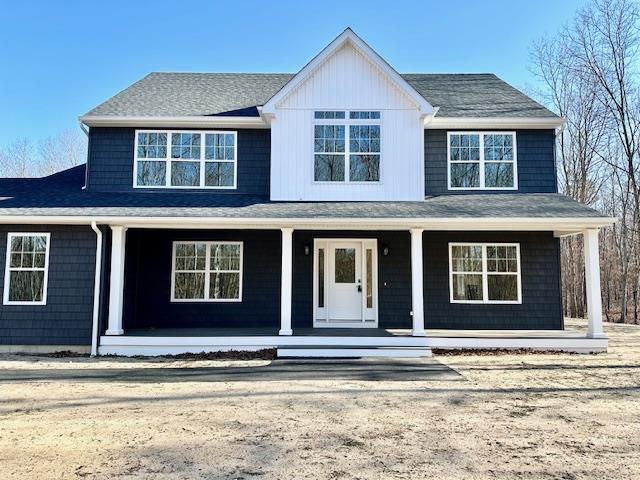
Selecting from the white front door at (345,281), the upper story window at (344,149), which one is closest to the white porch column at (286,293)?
the white front door at (345,281)

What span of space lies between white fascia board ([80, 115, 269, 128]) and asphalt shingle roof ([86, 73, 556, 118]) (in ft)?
0.62

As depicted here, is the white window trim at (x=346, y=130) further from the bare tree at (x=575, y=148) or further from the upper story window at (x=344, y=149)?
the bare tree at (x=575, y=148)

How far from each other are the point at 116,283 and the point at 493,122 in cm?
1000

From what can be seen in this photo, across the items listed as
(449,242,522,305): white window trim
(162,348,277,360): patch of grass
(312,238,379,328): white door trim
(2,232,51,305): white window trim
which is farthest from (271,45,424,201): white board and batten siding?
(2,232,51,305): white window trim

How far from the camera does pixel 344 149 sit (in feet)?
39.0

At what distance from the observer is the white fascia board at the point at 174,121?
39.3 feet

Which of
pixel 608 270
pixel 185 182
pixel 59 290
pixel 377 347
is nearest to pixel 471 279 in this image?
pixel 377 347

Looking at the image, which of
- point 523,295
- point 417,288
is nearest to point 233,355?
point 417,288

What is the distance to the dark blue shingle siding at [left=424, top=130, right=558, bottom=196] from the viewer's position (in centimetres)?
1241

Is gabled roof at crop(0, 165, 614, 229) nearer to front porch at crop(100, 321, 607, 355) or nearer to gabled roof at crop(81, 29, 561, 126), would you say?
gabled roof at crop(81, 29, 561, 126)

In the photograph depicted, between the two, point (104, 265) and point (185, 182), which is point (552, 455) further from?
point (185, 182)

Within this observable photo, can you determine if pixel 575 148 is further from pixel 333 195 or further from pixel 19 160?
pixel 19 160

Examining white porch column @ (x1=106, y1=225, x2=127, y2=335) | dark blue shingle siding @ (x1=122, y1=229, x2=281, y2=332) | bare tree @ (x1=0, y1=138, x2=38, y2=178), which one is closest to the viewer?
white porch column @ (x1=106, y1=225, x2=127, y2=335)

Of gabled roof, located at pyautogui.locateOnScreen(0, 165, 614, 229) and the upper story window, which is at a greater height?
the upper story window
